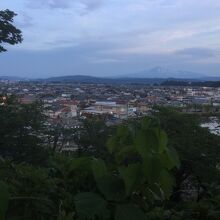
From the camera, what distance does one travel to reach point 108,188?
1.86 metres

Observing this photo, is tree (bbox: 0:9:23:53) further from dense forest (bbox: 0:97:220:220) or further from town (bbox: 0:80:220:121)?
dense forest (bbox: 0:97:220:220)

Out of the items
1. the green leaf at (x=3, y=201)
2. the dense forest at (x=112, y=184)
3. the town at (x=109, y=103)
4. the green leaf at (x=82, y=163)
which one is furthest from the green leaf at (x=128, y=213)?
the town at (x=109, y=103)

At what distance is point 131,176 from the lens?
1800 millimetres

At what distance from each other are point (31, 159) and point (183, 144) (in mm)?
5378

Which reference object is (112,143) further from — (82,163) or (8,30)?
(8,30)

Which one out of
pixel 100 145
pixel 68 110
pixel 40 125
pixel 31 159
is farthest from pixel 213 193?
pixel 68 110

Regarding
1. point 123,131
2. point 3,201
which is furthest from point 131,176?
point 3,201

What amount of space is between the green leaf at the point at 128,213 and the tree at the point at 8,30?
56.4 feet

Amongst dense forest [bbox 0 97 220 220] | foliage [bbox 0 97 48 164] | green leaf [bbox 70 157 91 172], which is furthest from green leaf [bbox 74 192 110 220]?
foliage [bbox 0 97 48 164]

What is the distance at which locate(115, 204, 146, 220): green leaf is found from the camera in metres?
1.76

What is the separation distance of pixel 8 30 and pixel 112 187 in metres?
17.3

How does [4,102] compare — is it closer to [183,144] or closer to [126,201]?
[183,144]

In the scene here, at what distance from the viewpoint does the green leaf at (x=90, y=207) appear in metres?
1.74

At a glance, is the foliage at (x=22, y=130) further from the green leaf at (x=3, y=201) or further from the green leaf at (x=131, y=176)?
the green leaf at (x=3, y=201)
